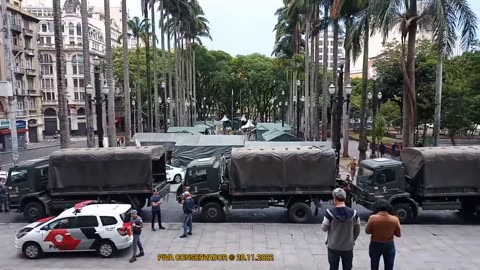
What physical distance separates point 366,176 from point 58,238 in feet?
37.6

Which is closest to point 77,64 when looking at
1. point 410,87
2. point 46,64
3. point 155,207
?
point 46,64

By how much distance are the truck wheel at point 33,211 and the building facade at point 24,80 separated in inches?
1606

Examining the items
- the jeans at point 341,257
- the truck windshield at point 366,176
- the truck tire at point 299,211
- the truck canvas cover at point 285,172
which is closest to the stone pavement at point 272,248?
the truck tire at point 299,211

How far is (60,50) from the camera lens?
24328 millimetres

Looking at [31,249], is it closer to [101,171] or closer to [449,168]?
[101,171]

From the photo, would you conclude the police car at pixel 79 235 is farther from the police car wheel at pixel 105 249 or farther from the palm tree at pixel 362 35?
the palm tree at pixel 362 35

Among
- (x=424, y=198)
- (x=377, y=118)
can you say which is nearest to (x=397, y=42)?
(x=377, y=118)

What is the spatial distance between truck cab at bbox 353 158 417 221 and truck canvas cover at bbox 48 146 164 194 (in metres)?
8.80

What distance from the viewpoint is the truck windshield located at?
56.6 ft

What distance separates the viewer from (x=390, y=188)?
17.0 metres

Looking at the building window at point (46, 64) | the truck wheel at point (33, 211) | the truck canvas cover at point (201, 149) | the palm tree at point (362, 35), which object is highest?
the building window at point (46, 64)

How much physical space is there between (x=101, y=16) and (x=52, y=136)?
42348 mm

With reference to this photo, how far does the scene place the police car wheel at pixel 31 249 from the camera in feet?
42.9

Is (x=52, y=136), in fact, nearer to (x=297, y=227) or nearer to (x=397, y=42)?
(x=397, y=42)
